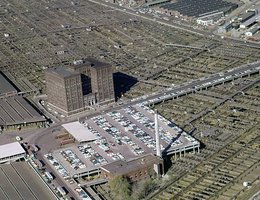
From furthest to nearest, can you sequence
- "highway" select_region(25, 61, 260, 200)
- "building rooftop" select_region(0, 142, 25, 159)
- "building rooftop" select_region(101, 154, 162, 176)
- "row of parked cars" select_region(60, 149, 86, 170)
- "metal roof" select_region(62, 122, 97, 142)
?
"highway" select_region(25, 61, 260, 200), "metal roof" select_region(62, 122, 97, 142), "building rooftop" select_region(0, 142, 25, 159), "row of parked cars" select_region(60, 149, 86, 170), "building rooftop" select_region(101, 154, 162, 176)

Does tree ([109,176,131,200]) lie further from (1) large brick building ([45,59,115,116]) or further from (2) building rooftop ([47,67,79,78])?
(2) building rooftop ([47,67,79,78])

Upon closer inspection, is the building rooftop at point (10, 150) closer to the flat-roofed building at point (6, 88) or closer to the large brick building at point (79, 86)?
the large brick building at point (79, 86)

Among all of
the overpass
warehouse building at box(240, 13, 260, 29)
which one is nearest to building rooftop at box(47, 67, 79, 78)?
the overpass

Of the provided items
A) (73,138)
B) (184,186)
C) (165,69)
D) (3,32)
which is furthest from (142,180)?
(3,32)

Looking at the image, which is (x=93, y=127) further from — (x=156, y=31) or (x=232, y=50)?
(x=156, y=31)

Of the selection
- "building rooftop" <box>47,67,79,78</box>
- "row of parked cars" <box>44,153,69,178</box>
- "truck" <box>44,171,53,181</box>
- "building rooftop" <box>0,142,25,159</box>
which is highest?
"building rooftop" <box>47,67,79,78</box>

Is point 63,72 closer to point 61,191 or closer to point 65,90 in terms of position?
point 65,90

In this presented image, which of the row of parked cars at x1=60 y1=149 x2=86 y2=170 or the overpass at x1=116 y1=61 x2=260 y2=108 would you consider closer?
the row of parked cars at x1=60 y1=149 x2=86 y2=170
